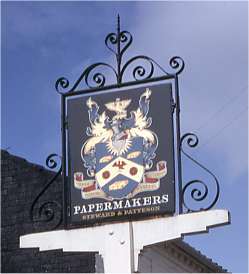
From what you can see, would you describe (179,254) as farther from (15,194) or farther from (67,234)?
(67,234)

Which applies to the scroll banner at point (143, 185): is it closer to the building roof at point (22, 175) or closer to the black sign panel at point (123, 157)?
the black sign panel at point (123, 157)

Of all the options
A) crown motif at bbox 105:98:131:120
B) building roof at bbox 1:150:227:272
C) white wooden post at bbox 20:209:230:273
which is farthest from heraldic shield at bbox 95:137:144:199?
building roof at bbox 1:150:227:272

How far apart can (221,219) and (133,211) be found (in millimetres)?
1285

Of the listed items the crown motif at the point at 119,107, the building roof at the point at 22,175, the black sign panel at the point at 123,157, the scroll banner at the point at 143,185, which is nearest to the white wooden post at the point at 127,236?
the black sign panel at the point at 123,157

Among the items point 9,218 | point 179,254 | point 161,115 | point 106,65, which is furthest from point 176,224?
point 179,254

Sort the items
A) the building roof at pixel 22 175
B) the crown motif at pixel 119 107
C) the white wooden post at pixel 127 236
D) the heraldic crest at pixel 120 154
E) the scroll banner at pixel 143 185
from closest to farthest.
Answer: the white wooden post at pixel 127 236
the scroll banner at pixel 143 185
the heraldic crest at pixel 120 154
the crown motif at pixel 119 107
the building roof at pixel 22 175

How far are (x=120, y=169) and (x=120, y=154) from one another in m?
0.22

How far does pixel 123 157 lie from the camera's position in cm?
1391

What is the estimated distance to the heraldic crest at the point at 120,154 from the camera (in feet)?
45.1

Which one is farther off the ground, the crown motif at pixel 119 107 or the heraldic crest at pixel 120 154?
the crown motif at pixel 119 107

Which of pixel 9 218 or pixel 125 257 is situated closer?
pixel 125 257

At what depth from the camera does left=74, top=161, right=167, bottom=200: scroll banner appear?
1366 centimetres

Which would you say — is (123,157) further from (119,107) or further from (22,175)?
(22,175)

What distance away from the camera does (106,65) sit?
14.5 metres
